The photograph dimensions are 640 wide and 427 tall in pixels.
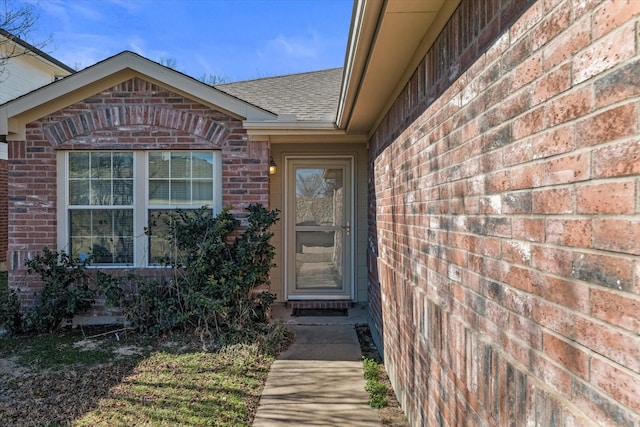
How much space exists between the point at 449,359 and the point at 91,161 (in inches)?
214

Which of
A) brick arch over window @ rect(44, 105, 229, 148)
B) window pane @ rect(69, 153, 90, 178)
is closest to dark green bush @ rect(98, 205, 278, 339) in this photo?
brick arch over window @ rect(44, 105, 229, 148)

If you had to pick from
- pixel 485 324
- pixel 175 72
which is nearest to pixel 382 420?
pixel 485 324

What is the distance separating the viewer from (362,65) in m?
3.20

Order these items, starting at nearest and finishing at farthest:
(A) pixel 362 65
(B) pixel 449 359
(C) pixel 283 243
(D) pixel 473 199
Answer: (D) pixel 473 199
(B) pixel 449 359
(A) pixel 362 65
(C) pixel 283 243

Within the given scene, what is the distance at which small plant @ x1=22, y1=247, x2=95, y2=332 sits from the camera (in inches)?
207


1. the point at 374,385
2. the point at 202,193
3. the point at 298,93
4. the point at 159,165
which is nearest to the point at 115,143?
the point at 159,165

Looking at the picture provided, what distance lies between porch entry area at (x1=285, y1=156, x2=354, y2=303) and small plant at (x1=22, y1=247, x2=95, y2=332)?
288 centimetres

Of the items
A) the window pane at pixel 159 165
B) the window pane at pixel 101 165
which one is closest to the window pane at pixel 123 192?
the window pane at pixel 101 165

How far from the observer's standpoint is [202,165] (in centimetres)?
575

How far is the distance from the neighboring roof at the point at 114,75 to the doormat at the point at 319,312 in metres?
2.92

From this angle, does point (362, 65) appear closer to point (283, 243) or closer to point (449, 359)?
point (449, 359)

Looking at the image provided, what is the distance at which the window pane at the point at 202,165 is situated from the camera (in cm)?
574

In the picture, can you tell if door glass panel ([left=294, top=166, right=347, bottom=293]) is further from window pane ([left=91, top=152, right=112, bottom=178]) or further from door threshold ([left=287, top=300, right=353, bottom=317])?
window pane ([left=91, top=152, right=112, bottom=178])

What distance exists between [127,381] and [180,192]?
8.66 feet
